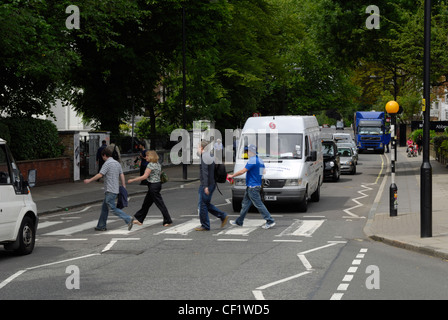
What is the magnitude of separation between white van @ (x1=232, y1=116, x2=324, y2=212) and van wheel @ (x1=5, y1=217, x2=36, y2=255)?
7421 mm

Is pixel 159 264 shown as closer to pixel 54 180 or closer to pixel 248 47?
pixel 54 180

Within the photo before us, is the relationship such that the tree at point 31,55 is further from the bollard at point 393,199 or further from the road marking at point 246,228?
the bollard at point 393,199

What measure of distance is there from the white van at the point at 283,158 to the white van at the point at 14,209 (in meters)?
7.48

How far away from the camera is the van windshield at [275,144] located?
20.1m

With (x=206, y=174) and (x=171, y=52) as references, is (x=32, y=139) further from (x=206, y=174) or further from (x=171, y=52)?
(x=206, y=174)

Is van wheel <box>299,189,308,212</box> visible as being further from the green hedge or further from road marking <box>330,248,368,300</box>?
the green hedge

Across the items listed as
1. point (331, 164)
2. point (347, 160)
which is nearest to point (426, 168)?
point (331, 164)

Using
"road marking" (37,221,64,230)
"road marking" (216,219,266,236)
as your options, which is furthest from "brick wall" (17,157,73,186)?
"road marking" (216,219,266,236)

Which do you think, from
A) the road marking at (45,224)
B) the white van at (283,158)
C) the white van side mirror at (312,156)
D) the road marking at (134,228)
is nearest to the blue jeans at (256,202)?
the road marking at (134,228)

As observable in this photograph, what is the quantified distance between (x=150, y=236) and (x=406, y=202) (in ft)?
32.9

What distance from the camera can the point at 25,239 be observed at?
12711mm

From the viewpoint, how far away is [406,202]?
71.9 feet

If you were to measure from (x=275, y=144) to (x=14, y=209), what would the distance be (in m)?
9.51
